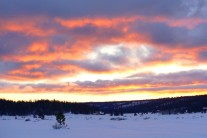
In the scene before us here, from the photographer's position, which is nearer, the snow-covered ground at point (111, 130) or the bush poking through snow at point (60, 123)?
the snow-covered ground at point (111, 130)

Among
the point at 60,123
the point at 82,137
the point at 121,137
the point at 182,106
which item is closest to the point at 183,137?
the point at 121,137

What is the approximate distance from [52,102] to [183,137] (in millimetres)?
132882

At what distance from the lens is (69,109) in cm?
15900

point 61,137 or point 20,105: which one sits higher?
point 20,105

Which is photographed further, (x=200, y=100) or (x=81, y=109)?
(x=200, y=100)

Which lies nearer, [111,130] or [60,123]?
[111,130]

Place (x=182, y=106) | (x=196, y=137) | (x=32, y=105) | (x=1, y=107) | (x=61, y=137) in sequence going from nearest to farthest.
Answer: (x=196, y=137) → (x=61, y=137) → (x=1, y=107) → (x=32, y=105) → (x=182, y=106)

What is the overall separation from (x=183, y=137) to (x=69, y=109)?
130351mm

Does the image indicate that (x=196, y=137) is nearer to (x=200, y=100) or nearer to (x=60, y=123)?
(x=60, y=123)

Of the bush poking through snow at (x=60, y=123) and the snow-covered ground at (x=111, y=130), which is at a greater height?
the bush poking through snow at (x=60, y=123)

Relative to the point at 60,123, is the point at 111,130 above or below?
below

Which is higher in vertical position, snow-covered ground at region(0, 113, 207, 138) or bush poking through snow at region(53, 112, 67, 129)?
bush poking through snow at region(53, 112, 67, 129)

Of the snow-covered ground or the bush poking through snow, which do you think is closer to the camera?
the snow-covered ground

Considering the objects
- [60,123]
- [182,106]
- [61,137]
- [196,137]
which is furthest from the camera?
[182,106]
